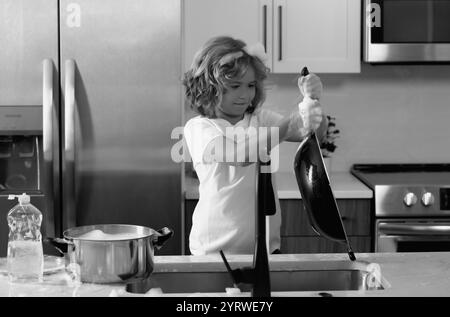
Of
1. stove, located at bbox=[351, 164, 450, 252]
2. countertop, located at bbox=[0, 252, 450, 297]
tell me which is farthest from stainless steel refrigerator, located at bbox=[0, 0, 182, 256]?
countertop, located at bbox=[0, 252, 450, 297]

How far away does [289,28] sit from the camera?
326 centimetres

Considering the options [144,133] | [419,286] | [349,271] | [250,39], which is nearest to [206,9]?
[250,39]

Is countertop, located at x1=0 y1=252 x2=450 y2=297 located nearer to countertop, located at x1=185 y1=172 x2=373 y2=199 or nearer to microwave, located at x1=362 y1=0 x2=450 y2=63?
countertop, located at x1=185 y1=172 x2=373 y2=199

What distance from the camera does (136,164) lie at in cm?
288

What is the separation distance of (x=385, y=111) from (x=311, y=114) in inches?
83.3

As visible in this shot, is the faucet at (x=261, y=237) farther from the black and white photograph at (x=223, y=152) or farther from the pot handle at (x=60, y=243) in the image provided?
the pot handle at (x=60, y=243)

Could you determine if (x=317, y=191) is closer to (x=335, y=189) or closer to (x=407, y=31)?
(x=335, y=189)

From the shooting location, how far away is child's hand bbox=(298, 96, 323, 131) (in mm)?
1640

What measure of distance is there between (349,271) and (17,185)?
1522mm

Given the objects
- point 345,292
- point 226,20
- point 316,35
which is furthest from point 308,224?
point 345,292

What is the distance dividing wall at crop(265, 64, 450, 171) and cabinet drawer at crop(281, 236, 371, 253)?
2.10 ft

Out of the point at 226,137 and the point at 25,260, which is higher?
the point at 226,137

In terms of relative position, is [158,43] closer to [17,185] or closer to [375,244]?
[17,185]

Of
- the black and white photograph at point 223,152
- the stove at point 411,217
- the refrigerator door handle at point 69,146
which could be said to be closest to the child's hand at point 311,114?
the black and white photograph at point 223,152
